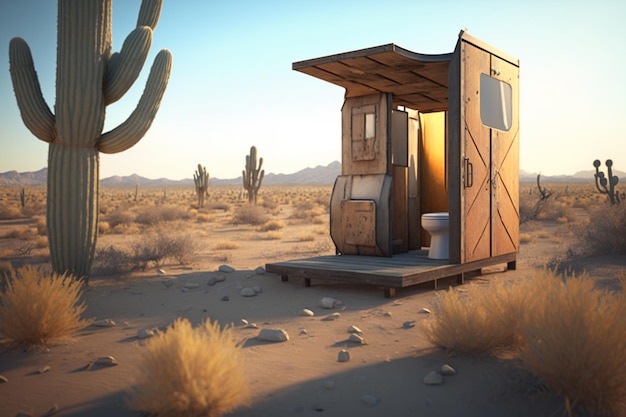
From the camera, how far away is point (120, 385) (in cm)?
414

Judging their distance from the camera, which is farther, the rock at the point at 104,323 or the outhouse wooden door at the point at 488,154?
the outhouse wooden door at the point at 488,154

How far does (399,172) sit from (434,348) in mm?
6112

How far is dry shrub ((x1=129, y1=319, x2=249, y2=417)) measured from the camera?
3.25 meters

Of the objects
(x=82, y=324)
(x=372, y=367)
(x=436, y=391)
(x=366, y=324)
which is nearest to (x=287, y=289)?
(x=366, y=324)

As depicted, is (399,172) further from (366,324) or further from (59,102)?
(59,102)

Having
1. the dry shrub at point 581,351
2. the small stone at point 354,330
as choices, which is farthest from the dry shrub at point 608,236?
the dry shrub at point 581,351

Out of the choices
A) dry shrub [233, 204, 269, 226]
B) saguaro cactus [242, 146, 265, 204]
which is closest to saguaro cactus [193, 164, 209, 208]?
saguaro cactus [242, 146, 265, 204]

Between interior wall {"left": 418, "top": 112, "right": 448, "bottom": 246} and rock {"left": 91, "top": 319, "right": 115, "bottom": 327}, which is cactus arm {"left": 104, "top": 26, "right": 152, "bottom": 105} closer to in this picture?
rock {"left": 91, "top": 319, "right": 115, "bottom": 327}

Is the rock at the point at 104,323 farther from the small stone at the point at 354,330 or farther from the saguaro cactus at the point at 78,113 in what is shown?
the small stone at the point at 354,330

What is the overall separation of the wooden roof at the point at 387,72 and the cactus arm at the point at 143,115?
2.28 metres

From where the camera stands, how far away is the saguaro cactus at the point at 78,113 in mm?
7969

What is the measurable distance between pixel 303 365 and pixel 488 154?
5.90 metres

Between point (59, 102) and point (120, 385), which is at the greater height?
point (59, 102)

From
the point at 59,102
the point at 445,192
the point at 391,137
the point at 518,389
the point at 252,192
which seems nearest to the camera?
the point at 518,389
